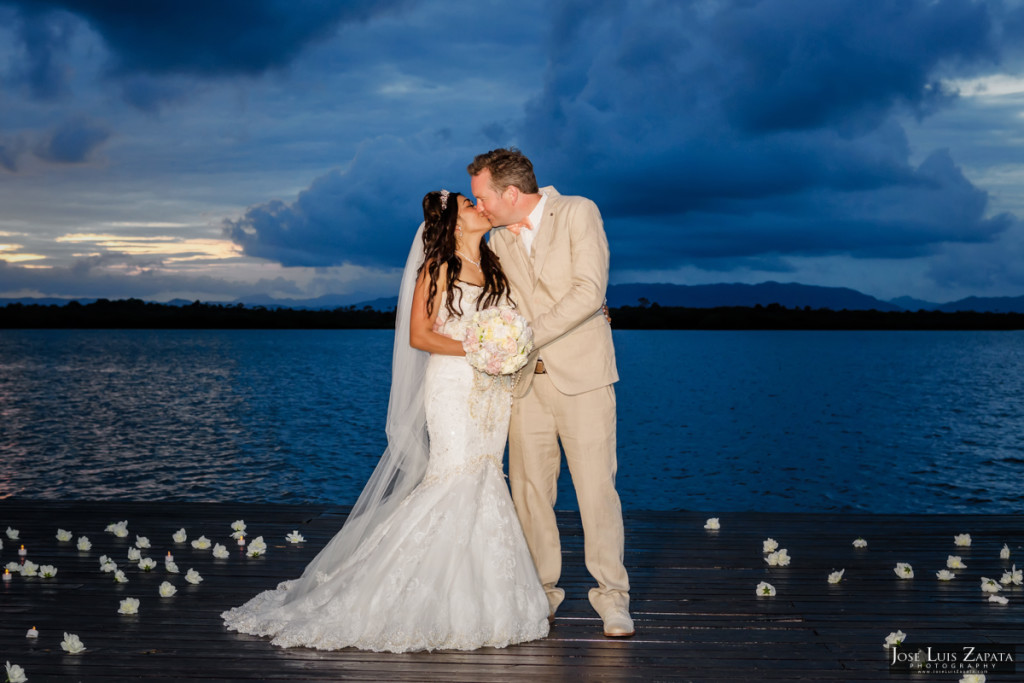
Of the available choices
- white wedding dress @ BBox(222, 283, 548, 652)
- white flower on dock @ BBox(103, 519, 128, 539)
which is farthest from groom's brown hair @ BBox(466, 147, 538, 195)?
white flower on dock @ BBox(103, 519, 128, 539)

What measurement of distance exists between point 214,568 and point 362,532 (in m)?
1.55

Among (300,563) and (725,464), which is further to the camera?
(725,464)

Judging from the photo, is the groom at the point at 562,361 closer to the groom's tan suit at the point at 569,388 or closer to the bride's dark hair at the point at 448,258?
the groom's tan suit at the point at 569,388

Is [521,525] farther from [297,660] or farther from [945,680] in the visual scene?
[945,680]

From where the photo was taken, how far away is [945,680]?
3.92 metres

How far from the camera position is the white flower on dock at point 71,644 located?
406cm

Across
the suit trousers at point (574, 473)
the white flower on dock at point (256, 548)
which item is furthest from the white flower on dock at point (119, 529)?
the suit trousers at point (574, 473)

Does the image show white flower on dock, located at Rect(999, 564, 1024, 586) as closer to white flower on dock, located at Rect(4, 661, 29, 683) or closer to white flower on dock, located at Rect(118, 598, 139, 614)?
white flower on dock, located at Rect(118, 598, 139, 614)

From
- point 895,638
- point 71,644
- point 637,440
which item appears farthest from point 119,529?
point 637,440

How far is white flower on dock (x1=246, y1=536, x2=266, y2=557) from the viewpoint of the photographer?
588 cm

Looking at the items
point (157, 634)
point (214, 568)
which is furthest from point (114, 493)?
point (157, 634)

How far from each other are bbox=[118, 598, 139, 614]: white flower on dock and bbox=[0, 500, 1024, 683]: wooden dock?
0.17 feet

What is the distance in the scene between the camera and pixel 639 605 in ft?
16.0

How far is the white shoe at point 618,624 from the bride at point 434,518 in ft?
1.01
